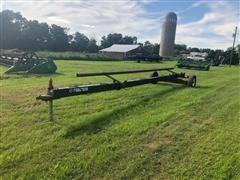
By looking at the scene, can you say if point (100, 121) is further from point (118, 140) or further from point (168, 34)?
point (168, 34)

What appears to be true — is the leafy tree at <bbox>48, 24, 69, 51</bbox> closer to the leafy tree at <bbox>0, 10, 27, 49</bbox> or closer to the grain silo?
the leafy tree at <bbox>0, 10, 27, 49</bbox>

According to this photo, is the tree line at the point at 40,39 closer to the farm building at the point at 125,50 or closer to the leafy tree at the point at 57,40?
the leafy tree at the point at 57,40

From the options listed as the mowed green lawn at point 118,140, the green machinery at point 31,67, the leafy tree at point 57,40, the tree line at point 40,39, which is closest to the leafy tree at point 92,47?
the tree line at point 40,39

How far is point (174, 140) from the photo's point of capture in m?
5.49

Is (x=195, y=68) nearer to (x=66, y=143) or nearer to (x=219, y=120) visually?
(x=219, y=120)

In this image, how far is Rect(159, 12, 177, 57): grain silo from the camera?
298ft

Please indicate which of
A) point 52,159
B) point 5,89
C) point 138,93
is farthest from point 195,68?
point 52,159

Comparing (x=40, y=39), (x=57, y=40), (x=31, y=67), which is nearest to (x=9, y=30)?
(x=40, y=39)

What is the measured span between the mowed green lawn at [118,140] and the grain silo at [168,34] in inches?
3287

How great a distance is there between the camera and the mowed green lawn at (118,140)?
13.6 ft

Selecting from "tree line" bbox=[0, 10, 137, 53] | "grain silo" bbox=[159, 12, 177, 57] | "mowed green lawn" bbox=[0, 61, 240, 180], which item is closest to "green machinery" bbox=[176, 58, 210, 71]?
"mowed green lawn" bbox=[0, 61, 240, 180]

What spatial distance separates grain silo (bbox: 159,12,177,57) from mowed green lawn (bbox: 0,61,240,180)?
274ft

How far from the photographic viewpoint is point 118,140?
5.31 meters

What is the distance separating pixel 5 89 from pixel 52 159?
21.3ft
